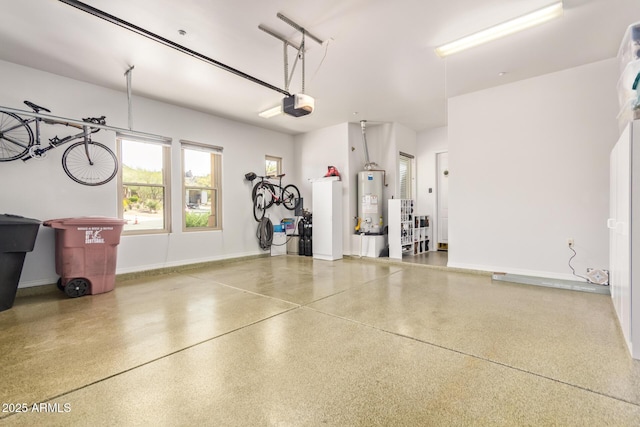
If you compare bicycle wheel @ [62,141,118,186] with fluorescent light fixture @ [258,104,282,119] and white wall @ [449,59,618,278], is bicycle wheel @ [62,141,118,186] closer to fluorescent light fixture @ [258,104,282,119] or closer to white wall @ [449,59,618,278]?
fluorescent light fixture @ [258,104,282,119]

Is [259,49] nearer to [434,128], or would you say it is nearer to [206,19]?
[206,19]

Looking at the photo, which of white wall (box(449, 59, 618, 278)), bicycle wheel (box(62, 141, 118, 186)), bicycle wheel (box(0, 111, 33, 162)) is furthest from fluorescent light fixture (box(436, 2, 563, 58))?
bicycle wheel (box(0, 111, 33, 162))

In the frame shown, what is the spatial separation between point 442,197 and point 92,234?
282 inches

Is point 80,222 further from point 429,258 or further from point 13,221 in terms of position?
point 429,258

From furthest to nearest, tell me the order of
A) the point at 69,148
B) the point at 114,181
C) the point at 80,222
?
the point at 114,181, the point at 69,148, the point at 80,222

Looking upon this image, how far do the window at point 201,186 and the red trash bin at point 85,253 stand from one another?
166 centimetres

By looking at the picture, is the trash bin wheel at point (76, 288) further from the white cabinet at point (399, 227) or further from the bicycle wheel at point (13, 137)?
the white cabinet at point (399, 227)

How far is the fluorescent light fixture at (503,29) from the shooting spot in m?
2.80

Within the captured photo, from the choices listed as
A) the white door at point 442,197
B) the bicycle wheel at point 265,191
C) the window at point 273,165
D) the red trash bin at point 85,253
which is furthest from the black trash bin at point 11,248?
the white door at point 442,197

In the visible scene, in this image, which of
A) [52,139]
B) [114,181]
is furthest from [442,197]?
[52,139]

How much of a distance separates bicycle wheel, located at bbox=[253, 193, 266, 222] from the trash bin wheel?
346 centimetres

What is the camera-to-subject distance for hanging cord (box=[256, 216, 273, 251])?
6766 millimetres

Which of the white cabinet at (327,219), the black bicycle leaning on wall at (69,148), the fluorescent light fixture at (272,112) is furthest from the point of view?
the white cabinet at (327,219)

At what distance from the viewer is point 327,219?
255 inches
